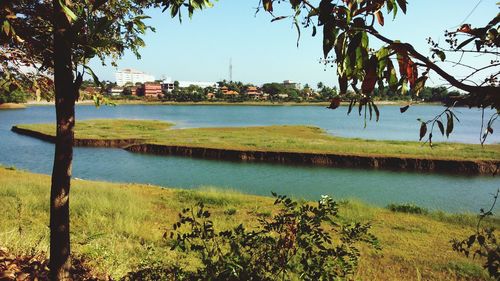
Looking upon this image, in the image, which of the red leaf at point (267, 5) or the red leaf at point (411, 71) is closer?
the red leaf at point (411, 71)

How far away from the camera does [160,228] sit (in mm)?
8031

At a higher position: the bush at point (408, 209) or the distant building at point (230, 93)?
the distant building at point (230, 93)

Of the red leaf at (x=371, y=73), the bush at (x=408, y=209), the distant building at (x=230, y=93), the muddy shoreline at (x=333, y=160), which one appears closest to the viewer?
the red leaf at (x=371, y=73)

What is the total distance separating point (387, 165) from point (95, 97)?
2704 cm

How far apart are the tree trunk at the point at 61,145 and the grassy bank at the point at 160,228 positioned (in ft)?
3.25

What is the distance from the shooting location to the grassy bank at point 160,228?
5.73 m

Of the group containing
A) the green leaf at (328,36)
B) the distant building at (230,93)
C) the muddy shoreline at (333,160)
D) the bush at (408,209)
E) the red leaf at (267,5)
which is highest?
the distant building at (230,93)

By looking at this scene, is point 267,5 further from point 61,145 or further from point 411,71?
point 61,145

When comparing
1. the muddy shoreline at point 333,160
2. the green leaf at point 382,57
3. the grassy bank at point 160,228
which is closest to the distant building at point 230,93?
the muddy shoreline at point 333,160

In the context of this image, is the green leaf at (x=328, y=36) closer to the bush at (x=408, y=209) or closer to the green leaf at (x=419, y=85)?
the green leaf at (x=419, y=85)

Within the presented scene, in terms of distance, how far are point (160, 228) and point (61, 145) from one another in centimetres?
505

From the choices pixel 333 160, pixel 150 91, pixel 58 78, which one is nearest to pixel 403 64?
pixel 58 78

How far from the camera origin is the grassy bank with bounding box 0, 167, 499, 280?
573 centimetres

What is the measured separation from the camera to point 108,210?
10.4 meters
